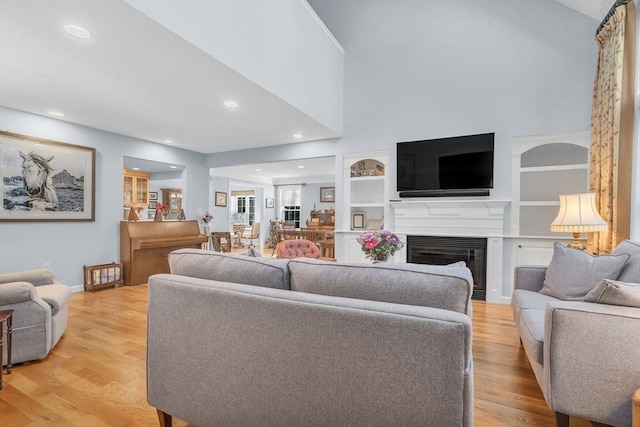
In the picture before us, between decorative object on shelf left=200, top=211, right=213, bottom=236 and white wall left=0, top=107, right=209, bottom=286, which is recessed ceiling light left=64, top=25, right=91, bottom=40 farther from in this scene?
decorative object on shelf left=200, top=211, right=213, bottom=236

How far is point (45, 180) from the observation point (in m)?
4.08

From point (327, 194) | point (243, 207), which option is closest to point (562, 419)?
point (327, 194)

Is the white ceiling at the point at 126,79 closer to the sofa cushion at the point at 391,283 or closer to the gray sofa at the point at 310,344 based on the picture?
the gray sofa at the point at 310,344

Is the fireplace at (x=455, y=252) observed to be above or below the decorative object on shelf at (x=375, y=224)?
below

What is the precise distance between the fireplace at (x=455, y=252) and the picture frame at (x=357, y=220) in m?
0.86

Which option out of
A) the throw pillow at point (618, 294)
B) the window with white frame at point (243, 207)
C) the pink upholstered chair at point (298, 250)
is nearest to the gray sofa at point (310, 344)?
the throw pillow at point (618, 294)

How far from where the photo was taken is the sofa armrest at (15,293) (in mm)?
2121

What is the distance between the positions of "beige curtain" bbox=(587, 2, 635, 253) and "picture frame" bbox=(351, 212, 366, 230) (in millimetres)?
2840

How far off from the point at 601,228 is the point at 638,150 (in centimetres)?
72

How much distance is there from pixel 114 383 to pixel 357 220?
382 centimetres

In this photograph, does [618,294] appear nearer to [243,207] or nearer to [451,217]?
[451,217]

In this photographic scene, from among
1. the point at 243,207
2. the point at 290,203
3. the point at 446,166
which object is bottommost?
the point at 243,207

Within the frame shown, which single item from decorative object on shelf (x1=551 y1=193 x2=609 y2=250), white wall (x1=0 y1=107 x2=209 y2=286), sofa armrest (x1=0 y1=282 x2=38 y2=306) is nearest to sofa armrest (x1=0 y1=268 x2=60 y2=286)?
sofa armrest (x1=0 y1=282 x2=38 y2=306)

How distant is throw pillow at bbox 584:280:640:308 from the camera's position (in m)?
1.38
